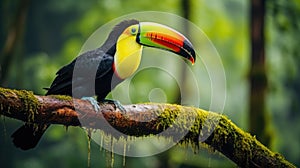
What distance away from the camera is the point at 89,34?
21.6ft

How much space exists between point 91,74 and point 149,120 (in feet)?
1.56

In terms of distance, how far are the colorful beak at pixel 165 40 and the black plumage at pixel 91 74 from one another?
9 centimetres

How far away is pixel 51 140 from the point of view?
8.05m

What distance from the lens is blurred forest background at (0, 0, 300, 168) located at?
6098 millimetres

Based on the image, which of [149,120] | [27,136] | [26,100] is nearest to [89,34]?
[27,136]

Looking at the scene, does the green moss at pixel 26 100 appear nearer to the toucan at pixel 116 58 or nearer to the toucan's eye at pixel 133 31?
the toucan at pixel 116 58

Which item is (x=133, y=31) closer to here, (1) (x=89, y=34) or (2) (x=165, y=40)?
(2) (x=165, y=40)

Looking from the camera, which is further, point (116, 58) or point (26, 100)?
point (116, 58)

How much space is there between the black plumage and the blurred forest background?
2.45 metres

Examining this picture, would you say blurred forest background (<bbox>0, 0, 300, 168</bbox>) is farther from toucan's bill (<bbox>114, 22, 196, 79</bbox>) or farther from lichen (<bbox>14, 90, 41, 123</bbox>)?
lichen (<bbox>14, 90, 41, 123</bbox>)

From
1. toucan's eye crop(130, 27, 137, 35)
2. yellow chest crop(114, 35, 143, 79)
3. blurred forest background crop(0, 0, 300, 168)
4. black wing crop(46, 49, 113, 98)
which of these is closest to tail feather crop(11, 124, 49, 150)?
black wing crop(46, 49, 113, 98)

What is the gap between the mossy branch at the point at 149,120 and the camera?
1872 mm

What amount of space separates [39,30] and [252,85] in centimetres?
525

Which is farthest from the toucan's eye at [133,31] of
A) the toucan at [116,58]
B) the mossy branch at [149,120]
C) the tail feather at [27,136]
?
the tail feather at [27,136]
